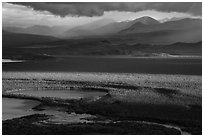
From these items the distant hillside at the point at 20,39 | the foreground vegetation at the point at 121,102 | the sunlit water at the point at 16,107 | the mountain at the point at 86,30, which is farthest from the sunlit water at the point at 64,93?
the mountain at the point at 86,30

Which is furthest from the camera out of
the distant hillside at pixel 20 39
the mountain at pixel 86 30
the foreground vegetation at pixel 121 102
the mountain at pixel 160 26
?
the mountain at pixel 86 30

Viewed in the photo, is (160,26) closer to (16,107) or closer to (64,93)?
(64,93)

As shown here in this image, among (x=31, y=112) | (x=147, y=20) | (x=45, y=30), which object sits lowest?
(x=31, y=112)

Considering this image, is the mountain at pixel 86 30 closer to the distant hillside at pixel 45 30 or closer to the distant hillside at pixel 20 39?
the distant hillside at pixel 45 30

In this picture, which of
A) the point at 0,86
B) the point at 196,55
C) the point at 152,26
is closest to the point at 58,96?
the point at 0,86

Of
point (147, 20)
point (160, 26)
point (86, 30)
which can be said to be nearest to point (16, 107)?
point (86, 30)

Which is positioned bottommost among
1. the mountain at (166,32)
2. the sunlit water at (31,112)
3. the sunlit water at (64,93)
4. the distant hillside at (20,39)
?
the sunlit water at (31,112)

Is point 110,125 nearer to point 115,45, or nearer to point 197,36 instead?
point 115,45

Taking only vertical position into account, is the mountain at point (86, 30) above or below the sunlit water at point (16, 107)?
above
